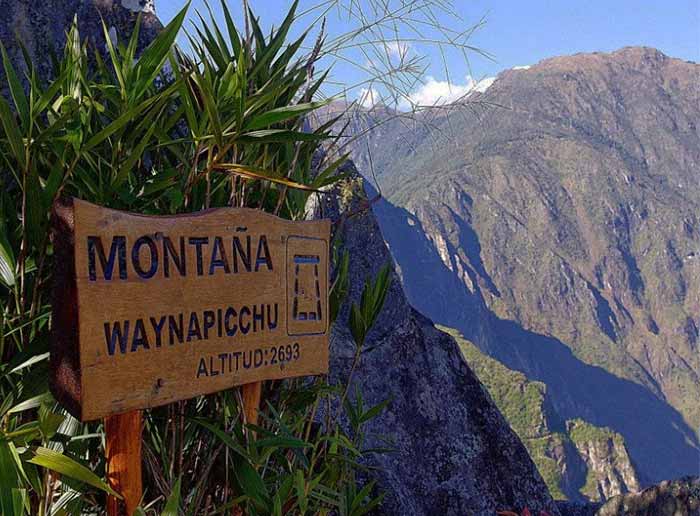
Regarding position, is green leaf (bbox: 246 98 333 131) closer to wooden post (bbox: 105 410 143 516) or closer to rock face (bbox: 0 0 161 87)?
wooden post (bbox: 105 410 143 516)

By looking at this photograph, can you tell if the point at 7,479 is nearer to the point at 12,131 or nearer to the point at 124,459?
the point at 124,459

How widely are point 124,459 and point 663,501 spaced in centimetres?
353

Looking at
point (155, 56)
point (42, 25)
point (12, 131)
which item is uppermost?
point (42, 25)

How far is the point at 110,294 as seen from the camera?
139cm

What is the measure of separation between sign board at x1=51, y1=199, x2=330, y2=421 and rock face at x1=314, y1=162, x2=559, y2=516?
162 centimetres

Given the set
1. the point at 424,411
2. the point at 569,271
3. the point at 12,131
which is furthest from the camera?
the point at 569,271

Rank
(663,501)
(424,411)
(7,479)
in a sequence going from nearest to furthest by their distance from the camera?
(7,479) < (424,411) < (663,501)

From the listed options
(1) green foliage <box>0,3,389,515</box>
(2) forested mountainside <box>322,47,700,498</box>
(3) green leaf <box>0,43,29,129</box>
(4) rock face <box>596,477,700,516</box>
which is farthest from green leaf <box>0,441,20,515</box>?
(2) forested mountainside <box>322,47,700,498</box>

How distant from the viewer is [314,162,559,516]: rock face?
3.60 meters

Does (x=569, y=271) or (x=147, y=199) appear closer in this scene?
(x=147, y=199)

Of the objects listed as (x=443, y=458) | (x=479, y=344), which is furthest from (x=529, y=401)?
(x=443, y=458)

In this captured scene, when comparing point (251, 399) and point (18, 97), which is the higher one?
point (18, 97)

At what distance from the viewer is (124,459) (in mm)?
1486

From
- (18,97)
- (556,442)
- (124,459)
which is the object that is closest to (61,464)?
(124,459)
